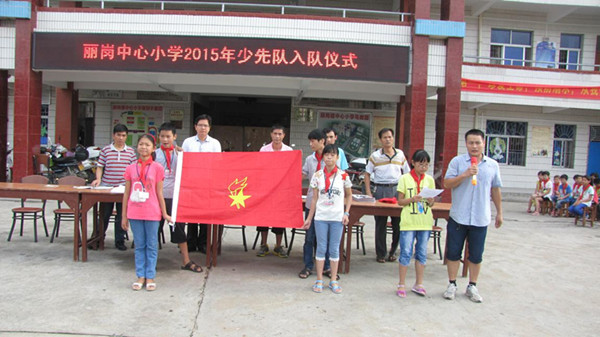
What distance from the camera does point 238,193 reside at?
173 inches

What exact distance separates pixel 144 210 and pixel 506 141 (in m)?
12.9

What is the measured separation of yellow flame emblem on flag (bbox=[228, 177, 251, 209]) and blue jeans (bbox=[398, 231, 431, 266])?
172 cm

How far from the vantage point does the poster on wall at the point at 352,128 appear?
12797mm

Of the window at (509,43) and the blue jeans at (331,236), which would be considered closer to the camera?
the blue jeans at (331,236)

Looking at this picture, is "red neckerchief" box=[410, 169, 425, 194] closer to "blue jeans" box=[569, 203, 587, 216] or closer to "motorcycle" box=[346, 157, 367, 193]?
"motorcycle" box=[346, 157, 367, 193]

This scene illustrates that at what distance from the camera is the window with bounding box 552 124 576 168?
44.4 ft

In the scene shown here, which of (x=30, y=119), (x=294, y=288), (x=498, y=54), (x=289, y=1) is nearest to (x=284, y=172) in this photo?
(x=294, y=288)

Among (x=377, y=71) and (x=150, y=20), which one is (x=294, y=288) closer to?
(x=377, y=71)

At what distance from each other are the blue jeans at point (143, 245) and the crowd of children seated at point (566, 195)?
30.1 ft

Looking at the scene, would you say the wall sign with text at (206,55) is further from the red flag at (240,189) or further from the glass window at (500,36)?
the glass window at (500,36)

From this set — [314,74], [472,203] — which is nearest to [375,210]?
[472,203]

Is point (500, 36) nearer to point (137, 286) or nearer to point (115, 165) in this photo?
point (115, 165)

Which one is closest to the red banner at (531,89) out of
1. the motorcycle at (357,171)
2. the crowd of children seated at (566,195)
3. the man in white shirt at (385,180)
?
the crowd of children seated at (566,195)

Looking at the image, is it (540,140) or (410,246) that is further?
(540,140)
